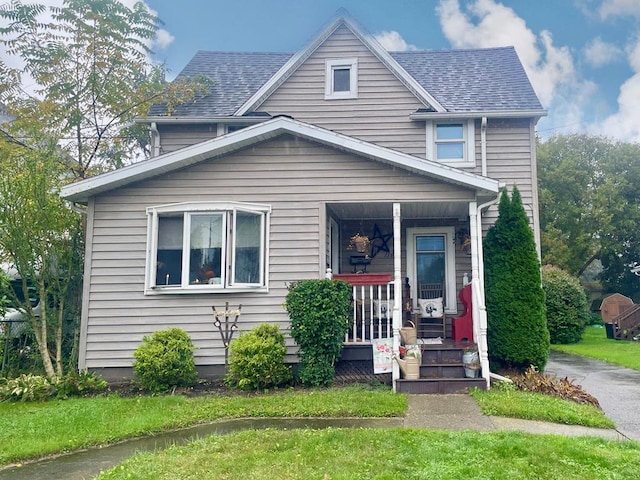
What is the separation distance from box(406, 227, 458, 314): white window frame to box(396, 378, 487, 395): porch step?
123 inches

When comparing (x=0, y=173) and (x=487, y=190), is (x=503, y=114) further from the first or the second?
(x=0, y=173)

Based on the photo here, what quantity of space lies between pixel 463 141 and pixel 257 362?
7028 mm

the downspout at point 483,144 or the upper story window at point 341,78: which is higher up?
the upper story window at point 341,78

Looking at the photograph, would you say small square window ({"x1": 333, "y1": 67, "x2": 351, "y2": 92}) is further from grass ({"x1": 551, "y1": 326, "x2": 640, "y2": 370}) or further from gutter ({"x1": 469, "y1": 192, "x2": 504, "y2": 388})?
grass ({"x1": 551, "y1": 326, "x2": 640, "y2": 370})

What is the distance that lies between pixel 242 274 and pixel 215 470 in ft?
14.4

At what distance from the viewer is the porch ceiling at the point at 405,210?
343 inches

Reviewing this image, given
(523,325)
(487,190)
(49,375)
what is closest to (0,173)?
(49,375)

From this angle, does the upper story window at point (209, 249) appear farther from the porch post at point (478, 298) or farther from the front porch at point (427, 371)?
the porch post at point (478, 298)

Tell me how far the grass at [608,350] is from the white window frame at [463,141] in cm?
576

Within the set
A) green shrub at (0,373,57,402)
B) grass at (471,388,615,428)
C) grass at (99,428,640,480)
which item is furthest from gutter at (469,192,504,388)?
green shrub at (0,373,57,402)

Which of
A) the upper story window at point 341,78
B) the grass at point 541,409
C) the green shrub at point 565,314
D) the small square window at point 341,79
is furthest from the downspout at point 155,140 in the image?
the green shrub at point 565,314

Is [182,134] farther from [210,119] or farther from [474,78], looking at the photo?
[474,78]

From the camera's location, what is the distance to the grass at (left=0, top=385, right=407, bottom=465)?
Answer: 533cm

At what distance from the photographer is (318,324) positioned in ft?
24.3
